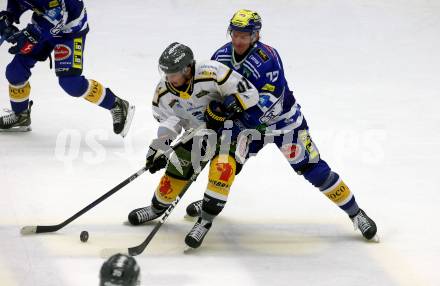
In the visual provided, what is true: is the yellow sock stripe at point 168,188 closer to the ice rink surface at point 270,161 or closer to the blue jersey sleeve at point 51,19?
the ice rink surface at point 270,161

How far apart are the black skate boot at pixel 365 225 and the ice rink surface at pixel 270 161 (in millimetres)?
58

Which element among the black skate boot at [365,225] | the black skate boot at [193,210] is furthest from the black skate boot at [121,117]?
the black skate boot at [365,225]

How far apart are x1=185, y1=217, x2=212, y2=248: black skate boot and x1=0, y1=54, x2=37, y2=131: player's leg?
2.36m

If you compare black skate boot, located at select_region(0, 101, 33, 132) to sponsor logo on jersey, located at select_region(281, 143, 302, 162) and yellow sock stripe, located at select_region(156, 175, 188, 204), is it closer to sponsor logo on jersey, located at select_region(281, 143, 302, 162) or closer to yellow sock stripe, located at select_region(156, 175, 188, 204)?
yellow sock stripe, located at select_region(156, 175, 188, 204)

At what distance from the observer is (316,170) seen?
5062 millimetres

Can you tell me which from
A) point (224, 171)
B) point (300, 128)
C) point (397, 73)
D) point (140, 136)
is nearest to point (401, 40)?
point (397, 73)

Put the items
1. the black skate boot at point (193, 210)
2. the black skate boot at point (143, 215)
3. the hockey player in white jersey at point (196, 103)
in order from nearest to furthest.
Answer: the hockey player in white jersey at point (196, 103) → the black skate boot at point (143, 215) → the black skate boot at point (193, 210)

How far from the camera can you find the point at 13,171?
5.93 m

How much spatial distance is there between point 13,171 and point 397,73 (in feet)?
12.8

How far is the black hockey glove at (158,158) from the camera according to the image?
4.96m

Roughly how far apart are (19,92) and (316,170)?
2.67 metres

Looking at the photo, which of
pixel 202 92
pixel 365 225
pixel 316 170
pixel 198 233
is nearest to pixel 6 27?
pixel 202 92

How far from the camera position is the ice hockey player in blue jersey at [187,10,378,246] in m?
4.95

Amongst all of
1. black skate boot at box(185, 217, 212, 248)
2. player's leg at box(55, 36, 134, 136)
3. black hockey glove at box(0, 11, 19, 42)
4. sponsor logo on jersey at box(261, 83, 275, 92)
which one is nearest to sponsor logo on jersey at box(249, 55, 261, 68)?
sponsor logo on jersey at box(261, 83, 275, 92)
